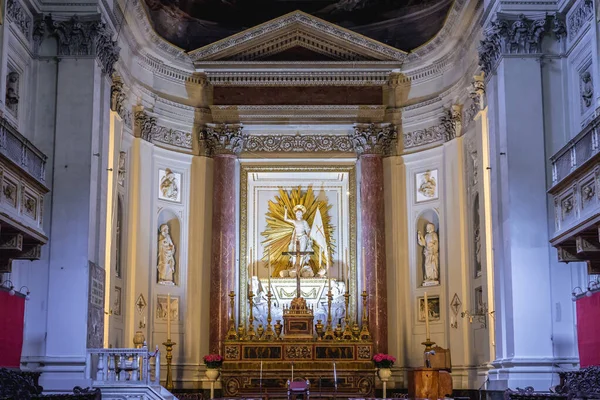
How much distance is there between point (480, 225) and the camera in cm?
2009

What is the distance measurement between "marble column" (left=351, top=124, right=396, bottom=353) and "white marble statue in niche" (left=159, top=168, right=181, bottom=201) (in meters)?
4.58

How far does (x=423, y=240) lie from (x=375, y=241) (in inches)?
46.4

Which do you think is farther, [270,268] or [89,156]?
[270,268]

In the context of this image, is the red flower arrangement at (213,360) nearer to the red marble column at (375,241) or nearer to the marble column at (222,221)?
the marble column at (222,221)

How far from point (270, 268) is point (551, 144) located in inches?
359

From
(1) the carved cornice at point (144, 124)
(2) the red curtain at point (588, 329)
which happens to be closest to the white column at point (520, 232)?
(2) the red curtain at point (588, 329)

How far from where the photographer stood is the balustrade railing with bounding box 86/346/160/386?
51.7ft

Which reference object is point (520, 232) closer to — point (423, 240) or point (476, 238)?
point (476, 238)

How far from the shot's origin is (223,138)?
23234mm

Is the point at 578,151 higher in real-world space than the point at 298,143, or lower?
lower

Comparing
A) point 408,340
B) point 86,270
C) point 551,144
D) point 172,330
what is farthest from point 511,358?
point 172,330

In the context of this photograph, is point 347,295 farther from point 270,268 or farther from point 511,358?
point 511,358

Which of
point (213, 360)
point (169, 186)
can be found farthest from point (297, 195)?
point (213, 360)

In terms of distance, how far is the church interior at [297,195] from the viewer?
644 inches
